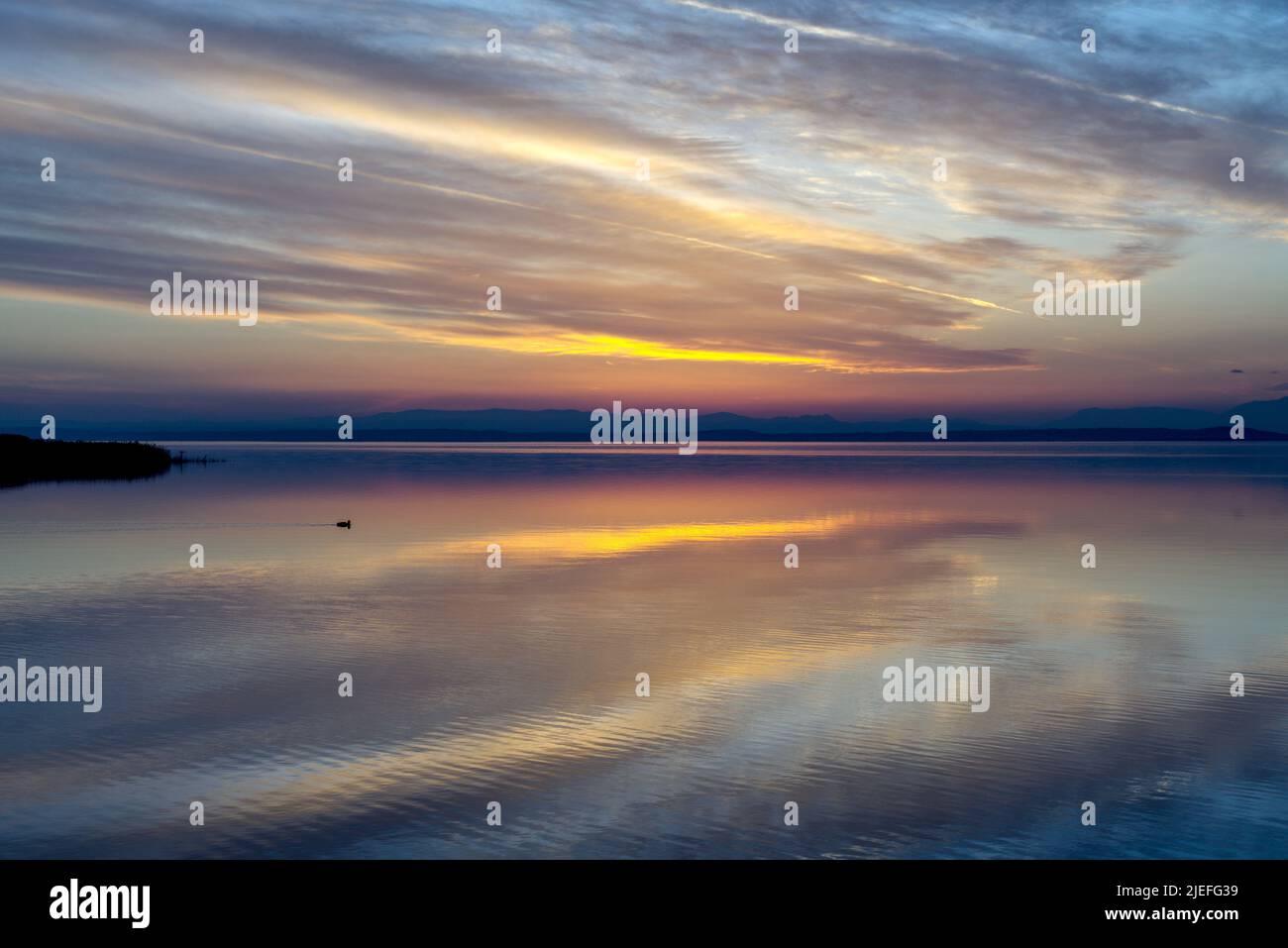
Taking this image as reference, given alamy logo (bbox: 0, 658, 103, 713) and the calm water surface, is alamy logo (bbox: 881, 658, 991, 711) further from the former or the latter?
alamy logo (bbox: 0, 658, 103, 713)

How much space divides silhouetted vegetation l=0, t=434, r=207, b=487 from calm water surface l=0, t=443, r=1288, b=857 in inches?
1858

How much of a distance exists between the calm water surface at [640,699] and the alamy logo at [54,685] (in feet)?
1.10

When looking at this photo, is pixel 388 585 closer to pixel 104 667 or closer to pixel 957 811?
pixel 104 667

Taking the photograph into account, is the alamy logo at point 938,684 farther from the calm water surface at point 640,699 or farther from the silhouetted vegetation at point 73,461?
the silhouetted vegetation at point 73,461

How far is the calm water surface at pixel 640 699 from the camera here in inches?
501

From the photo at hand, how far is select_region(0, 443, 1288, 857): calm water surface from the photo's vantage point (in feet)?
41.8

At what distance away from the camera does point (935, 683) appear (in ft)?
63.5

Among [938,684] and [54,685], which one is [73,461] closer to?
[54,685]

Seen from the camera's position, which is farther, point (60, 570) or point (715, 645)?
point (60, 570)

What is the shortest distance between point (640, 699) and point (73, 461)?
87.0 meters
